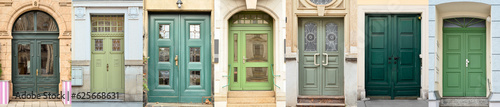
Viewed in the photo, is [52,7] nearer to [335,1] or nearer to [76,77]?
[76,77]

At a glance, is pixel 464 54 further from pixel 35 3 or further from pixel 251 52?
pixel 35 3

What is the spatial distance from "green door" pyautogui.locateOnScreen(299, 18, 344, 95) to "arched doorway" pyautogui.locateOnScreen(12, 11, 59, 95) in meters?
4.32

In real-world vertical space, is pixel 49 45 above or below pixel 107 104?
above

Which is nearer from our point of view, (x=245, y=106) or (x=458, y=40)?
(x=245, y=106)

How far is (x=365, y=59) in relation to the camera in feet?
23.3

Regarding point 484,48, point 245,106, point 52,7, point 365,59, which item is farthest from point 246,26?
point 484,48

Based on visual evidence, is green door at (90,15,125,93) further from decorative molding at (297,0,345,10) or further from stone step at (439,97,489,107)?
stone step at (439,97,489,107)

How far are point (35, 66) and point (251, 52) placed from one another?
3.87 m

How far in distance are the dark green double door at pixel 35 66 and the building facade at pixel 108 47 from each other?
27.1 inches

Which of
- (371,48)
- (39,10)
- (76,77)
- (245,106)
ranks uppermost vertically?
(39,10)

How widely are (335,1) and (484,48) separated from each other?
2830 millimetres

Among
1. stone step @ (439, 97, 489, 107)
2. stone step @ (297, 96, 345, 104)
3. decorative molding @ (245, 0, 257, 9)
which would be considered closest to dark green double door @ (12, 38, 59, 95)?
decorative molding @ (245, 0, 257, 9)

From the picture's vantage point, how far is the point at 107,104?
7.16 meters

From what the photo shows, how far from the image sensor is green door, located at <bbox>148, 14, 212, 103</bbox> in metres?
7.25
